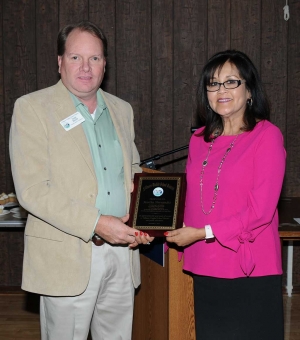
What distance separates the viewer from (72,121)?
241 centimetres

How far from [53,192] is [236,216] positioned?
76cm

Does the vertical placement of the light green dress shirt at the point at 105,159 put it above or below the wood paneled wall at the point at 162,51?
below

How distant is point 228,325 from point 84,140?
0.99 metres

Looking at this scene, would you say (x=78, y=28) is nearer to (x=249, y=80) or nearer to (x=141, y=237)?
(x=249, y=80)

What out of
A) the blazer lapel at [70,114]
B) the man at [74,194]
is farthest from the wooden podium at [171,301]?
the blazer lapel at [70,114]

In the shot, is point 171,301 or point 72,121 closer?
point 72,121

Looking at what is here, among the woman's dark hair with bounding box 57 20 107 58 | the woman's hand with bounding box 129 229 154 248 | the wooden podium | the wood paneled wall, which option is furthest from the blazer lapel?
the wood paneled wall

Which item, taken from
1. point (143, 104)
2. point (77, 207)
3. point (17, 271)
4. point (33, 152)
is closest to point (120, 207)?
point (77, 207)

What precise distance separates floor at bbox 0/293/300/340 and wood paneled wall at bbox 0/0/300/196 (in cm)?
95

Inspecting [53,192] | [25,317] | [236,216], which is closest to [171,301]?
[236,216]

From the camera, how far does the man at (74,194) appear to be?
7.59 feet

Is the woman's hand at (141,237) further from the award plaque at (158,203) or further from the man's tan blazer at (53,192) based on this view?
the man's tan blazer at (53,192)

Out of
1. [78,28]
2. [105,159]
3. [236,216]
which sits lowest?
[236,216]

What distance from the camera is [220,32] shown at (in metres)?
4.46
